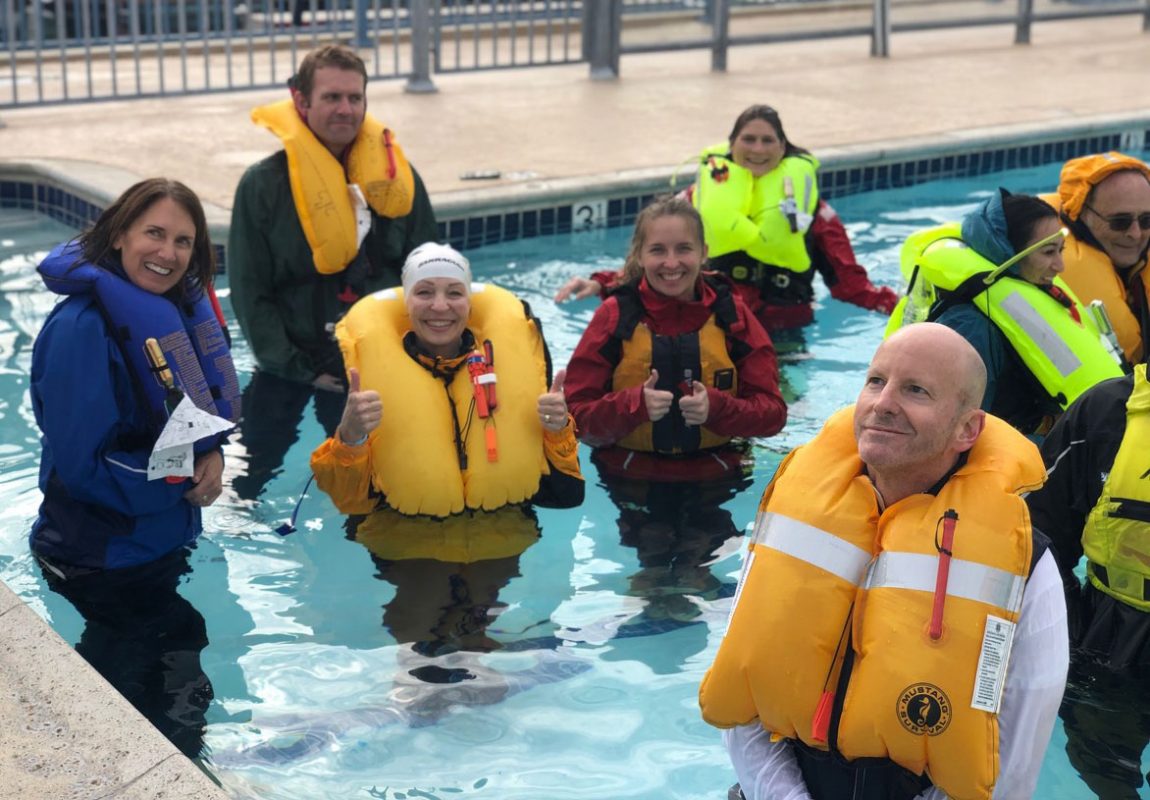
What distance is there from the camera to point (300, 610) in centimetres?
479

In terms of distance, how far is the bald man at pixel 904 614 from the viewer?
2631 mm

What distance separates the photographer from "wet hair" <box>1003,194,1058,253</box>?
4348mm

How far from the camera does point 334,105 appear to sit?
212 inches

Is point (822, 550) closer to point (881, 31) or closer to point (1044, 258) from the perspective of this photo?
point (1044, 258)

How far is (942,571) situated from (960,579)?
35 millimetres

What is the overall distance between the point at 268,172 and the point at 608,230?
394 centimetres

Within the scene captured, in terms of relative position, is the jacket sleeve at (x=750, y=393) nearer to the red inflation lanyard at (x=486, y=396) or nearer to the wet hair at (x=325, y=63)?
the red inflation lanyard at (x=486, y=396)

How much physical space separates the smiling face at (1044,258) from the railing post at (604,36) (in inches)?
367

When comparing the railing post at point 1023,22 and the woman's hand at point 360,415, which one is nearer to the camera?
the woman's hand at point 360,415

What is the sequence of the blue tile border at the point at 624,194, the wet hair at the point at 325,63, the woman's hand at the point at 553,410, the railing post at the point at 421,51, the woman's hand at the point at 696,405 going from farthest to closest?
the railing post at the point at 421,51 < the blue tile border at the point at 624,194 < the wet hair at the point at 325,63 < the woman's hand at the point at 696,405 < the woman's hand at the point at 553,410

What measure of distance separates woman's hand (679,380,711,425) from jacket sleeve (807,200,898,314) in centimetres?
185

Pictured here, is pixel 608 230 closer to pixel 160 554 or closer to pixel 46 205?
pixel 46 205

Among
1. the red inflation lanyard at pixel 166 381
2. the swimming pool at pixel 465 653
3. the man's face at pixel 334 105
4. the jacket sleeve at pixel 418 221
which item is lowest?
the swimming pool at pixel 465 653

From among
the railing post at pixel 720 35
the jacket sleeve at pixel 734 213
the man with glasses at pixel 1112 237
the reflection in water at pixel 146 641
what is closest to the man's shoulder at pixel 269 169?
the jacket sleeve at pixel 734 213
